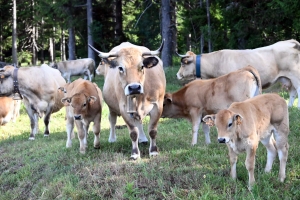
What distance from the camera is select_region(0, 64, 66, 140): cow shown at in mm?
11219

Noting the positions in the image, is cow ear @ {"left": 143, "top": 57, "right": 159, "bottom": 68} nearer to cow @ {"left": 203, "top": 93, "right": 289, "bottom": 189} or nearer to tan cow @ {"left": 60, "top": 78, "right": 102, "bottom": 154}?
tan cow @ {"left": 60, "top": 78, "right": 102, "bottom": 154}

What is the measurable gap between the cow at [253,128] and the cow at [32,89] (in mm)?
6772

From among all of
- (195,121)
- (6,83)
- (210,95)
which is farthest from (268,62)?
(6,83)

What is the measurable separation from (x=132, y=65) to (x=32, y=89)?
514 cm

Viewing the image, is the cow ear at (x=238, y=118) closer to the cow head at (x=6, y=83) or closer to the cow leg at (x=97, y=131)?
the cow leg at (x=97, y=131)

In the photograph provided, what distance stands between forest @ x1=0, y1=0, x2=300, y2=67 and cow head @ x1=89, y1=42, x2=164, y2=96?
968 cm

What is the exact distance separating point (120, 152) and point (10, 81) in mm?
4872

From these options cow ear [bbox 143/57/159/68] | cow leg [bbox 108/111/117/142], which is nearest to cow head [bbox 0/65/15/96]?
cow leg [bbox 108/111/117/142]

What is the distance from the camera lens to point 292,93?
12.4m

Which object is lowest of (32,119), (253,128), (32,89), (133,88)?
(32,119)

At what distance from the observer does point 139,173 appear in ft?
21.2

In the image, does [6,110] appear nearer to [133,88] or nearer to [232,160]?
[133,88]

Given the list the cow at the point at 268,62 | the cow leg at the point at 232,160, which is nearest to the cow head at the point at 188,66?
the cow at the point at 268,62

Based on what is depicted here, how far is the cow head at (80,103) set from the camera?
26.3ft
